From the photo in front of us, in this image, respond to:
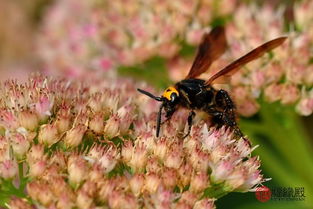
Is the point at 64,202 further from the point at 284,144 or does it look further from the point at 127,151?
the point at 284,144

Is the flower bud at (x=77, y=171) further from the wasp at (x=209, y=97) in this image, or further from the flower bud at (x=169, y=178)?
the wasp at (x=209, y=97)

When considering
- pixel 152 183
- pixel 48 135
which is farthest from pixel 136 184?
pixel 48 135

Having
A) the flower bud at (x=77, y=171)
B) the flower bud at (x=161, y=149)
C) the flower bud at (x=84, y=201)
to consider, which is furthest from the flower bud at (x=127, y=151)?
the flower bud at (x=84, y=201)

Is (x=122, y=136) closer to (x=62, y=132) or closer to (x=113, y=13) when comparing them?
(x=62, y=132)

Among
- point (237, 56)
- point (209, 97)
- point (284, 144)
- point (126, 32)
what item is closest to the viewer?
point (209, 97)

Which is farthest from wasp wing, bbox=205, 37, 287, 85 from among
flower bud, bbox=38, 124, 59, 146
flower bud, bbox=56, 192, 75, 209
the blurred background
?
flower bud, bbox=56, 192, 75, 209

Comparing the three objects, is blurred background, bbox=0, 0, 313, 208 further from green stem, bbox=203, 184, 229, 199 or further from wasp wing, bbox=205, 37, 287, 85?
green stem, bbox=203, 184, 229, 199
